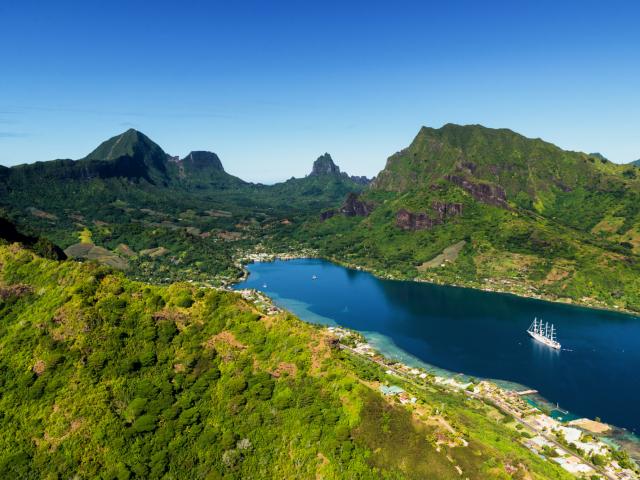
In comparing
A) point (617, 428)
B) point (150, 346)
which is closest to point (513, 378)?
point (617, 428)

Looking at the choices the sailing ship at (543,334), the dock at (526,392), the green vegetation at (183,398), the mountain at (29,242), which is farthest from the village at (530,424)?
the mountain at (29,242)

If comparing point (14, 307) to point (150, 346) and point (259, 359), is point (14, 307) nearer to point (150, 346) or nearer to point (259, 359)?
point (150, 346)

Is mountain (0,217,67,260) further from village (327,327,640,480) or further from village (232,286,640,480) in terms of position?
village (327,327,640,480)

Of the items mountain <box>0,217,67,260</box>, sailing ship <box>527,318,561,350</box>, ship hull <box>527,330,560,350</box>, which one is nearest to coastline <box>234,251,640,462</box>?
ship hull <box>527,330,560,350</box>

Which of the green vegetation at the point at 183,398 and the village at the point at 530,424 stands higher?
the green vegetation at the point at 183,398

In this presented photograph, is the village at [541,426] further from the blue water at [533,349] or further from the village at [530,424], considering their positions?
the blue water at [533,349]
